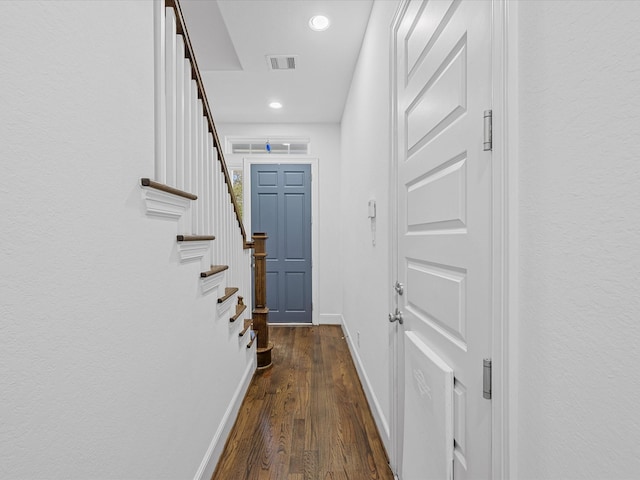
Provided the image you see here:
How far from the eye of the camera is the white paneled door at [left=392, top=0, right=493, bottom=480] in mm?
886

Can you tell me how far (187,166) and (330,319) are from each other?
11.9 feet

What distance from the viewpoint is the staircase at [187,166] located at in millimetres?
1261

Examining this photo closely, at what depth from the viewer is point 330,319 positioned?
481 cm

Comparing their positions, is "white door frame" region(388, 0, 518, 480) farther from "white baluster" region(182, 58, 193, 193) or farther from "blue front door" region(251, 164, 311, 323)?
"blue front door" region(251, 164, 311, 323)

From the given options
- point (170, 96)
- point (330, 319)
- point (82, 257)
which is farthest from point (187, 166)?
point (330, 319)

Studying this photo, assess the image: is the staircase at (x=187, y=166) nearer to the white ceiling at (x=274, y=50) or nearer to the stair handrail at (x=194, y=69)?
the stair handrail at (x=194, y=69)

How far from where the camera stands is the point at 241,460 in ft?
6.18

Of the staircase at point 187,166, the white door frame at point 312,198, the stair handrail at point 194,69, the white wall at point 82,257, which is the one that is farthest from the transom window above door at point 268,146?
the white wall at point 82,257

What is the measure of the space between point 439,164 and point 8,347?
117cm

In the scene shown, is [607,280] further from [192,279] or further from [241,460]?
[241,460]

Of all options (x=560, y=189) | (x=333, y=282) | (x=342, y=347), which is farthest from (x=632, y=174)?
(x=333, y=282)

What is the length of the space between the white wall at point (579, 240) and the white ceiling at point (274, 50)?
7.08 ft

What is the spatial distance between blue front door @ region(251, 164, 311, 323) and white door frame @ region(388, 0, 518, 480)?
4035 millimetres

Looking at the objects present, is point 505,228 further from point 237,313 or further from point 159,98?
point 237,313
